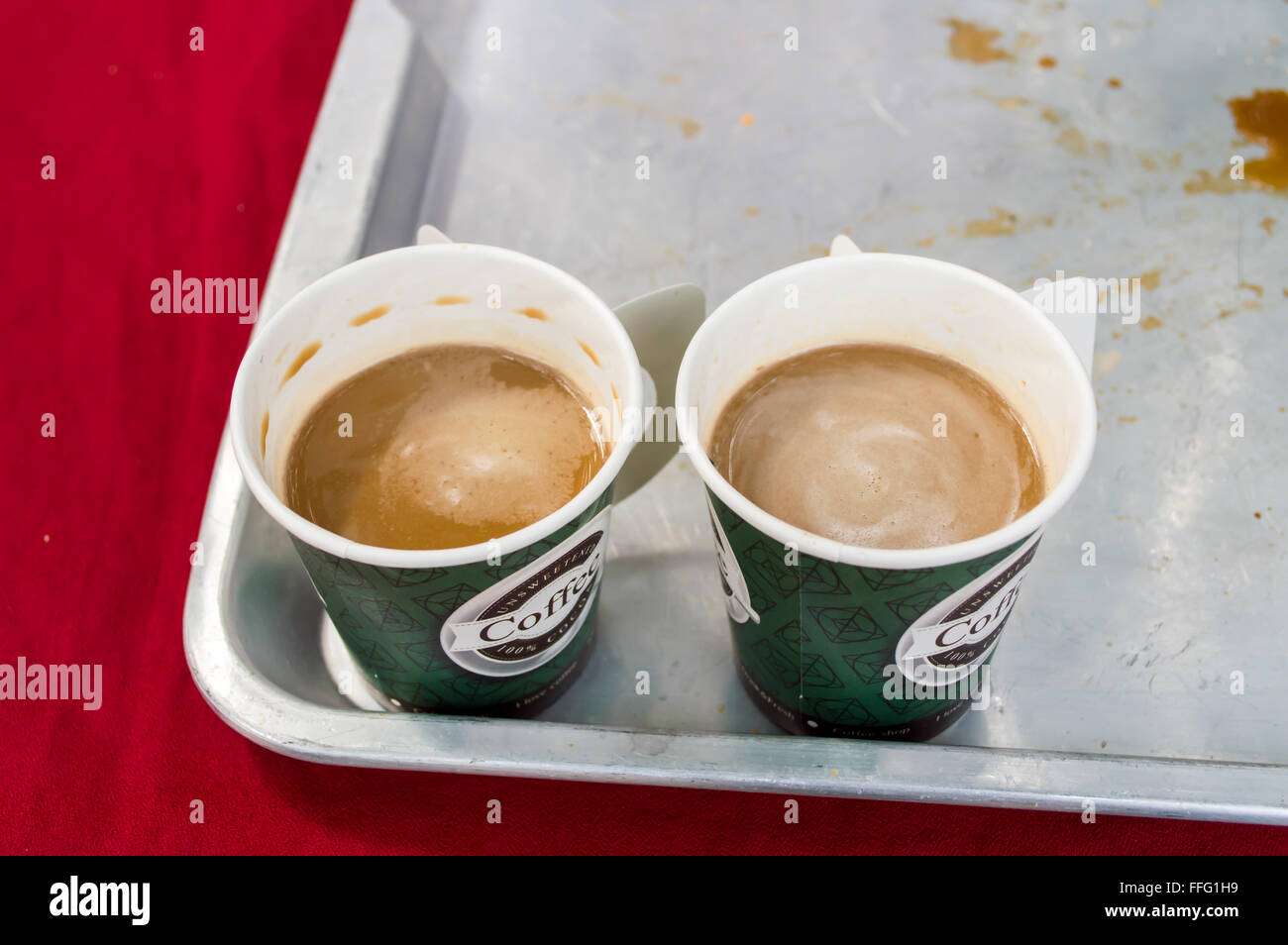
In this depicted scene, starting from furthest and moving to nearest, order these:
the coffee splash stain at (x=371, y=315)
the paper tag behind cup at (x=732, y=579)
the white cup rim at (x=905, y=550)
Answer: the coffee splash stain at (x=371, y=315)
the paper tag behind cup at (x=732, y=579)
the white cup rim at (x=905, y=550)

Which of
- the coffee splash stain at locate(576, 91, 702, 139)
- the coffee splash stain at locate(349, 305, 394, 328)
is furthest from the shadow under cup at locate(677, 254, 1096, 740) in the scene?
the coffee splash stain at locate(576, 91, 702, 139)

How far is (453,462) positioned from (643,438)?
0.17 meters

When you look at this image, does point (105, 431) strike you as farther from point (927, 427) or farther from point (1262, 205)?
point (1262, 205)

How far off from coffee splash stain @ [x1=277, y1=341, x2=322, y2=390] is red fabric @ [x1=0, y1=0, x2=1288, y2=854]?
34 centimetres

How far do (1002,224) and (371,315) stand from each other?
73 cm

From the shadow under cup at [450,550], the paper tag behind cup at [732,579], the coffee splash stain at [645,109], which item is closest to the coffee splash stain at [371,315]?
the shadow under cup at [450,550]

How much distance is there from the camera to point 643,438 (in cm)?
95

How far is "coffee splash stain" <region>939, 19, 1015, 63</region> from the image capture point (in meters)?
1.39

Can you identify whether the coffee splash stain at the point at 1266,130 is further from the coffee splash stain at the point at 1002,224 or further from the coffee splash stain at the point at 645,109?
the coffee splash stain at the point at 645,109

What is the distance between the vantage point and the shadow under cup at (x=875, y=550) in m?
0.69

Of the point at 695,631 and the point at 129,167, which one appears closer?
the point at 695,631

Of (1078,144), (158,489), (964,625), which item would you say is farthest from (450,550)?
(1078,144)

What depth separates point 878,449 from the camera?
2.81 ft
